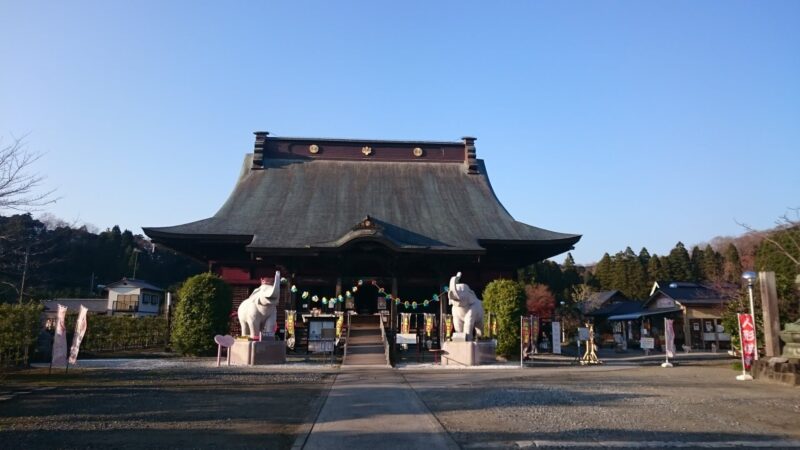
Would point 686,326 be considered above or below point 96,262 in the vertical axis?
below

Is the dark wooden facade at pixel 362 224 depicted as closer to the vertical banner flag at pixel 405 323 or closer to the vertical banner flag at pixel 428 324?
the vertical banner flag at pixel 405 323

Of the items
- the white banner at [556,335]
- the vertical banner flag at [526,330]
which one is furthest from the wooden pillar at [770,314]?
the white banner at [556,335]

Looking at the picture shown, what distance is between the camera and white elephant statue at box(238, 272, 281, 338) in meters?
16.2

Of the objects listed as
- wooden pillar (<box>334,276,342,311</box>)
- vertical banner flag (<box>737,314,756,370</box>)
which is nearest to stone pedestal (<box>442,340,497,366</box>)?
wooden pillar (<box>334,276,342,311</box>)

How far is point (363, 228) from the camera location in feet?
72.0

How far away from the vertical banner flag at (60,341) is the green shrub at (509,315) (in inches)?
518

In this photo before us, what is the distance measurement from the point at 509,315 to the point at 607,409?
10715 millimetres

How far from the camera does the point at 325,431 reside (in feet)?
20.8

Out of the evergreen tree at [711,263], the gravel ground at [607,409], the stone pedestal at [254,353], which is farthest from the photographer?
the evergreen tree at [711,263]

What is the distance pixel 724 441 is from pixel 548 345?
22.2 metres

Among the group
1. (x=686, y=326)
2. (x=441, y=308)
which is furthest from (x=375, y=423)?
(x=686, y=326)

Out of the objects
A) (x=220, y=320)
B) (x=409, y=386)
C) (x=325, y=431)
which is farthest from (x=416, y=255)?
(x=325, y=431)

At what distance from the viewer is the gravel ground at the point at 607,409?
6254 mm

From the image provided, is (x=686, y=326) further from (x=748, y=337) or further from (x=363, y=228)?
(x=363, y=228)
